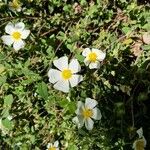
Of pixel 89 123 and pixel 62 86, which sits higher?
pixel 62 86

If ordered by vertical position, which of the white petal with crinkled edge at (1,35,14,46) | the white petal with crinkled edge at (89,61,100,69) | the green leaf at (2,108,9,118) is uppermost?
the white petal with crinkled edge at (1,35,14,46)

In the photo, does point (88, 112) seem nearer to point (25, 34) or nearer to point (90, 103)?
point (90, 103)

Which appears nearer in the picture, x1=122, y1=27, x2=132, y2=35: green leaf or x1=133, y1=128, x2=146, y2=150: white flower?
x1=133, y1=128, x2=146, y2=150: white flower

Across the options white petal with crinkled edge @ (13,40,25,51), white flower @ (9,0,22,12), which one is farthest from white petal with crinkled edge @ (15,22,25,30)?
white flower @ (9,0,22,12)

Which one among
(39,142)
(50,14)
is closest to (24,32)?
(50,14)

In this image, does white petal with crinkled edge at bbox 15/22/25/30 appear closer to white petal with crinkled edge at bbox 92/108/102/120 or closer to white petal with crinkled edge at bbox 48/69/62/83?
white petal with crinkled edge at bbox 48/69/62/83

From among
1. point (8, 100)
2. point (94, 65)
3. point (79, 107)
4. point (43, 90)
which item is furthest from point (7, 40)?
point (79, 107)
